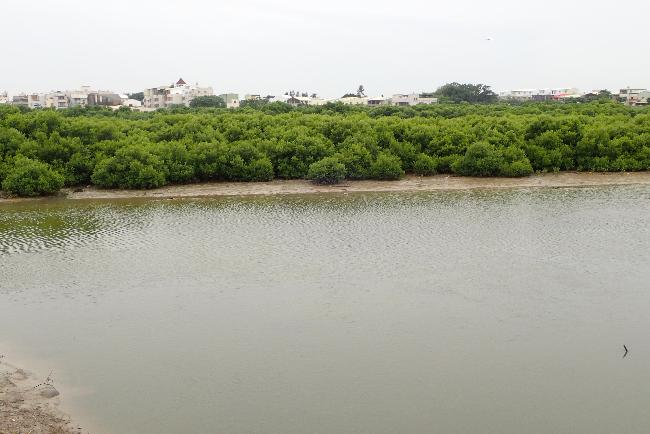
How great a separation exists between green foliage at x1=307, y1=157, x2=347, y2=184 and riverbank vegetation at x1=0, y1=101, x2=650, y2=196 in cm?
6

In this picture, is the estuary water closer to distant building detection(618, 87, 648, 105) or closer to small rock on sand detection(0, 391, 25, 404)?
small rock on sand detection(0, 391, 25, 404)

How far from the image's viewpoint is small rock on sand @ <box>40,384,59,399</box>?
11961 mm

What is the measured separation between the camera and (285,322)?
51.7ft

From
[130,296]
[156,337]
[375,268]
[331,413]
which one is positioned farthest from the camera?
[375,268]

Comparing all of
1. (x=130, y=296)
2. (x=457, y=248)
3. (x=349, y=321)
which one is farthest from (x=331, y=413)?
(x=457, y=248)

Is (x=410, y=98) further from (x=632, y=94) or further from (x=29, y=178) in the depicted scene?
(x=29, y=178)

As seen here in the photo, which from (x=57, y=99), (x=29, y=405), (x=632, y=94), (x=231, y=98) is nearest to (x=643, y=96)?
(x=632, y=94)

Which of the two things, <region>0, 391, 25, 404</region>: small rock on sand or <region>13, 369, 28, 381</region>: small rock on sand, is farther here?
<region>13, 369, 28, 381</region>: small rock on sand

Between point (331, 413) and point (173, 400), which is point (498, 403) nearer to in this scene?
point (331, 413)

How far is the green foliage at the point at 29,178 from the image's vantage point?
3425 centimetres

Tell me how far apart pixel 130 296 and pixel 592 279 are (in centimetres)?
1285

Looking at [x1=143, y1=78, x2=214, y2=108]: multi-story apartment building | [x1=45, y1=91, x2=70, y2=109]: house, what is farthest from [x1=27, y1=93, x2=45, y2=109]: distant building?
[x1=143, y1=78, x2=214, y2=108]: multi-story apartment building

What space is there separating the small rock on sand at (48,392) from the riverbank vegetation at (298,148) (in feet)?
80.9

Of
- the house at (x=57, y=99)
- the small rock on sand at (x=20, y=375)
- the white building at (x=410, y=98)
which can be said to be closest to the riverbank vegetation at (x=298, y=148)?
the small rock on sand at (x=20, y=375)
